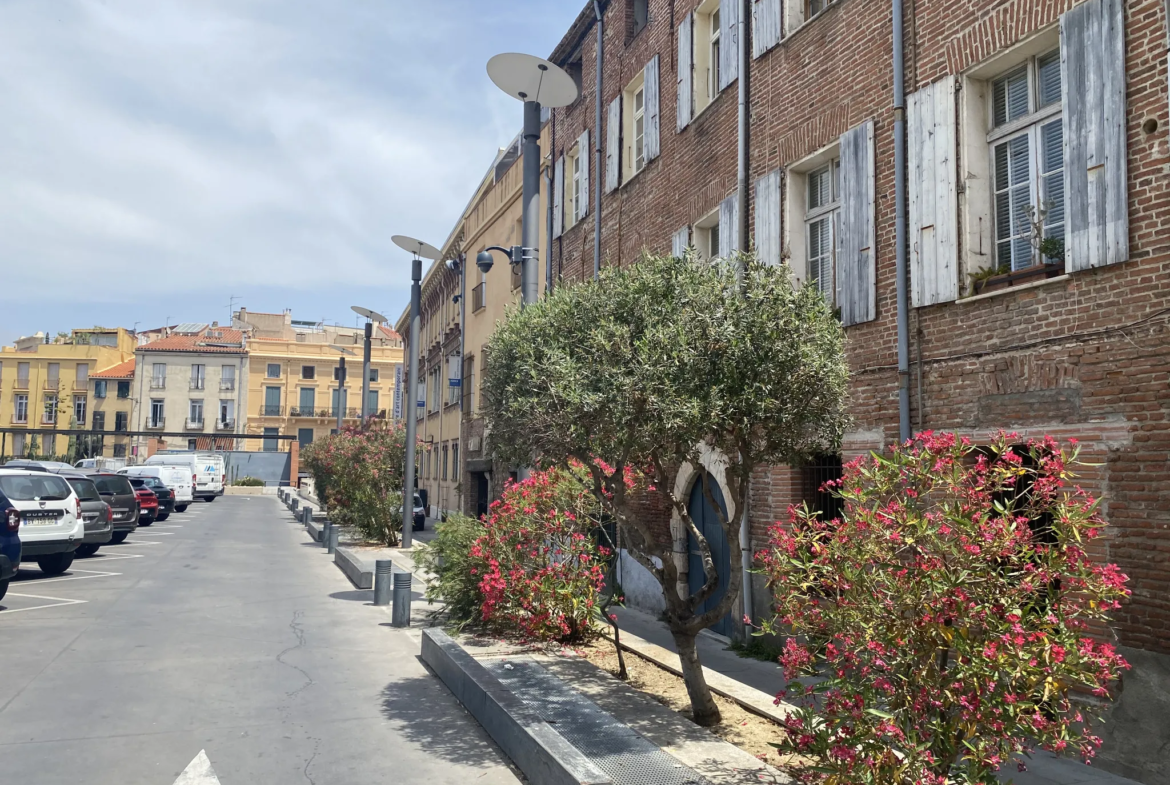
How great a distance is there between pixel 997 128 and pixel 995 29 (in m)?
0.84

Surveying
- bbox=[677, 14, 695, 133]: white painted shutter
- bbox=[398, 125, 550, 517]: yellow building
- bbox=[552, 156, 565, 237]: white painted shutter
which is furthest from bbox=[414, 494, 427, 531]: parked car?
bbox=[677, 14, 695, 133]: white painted shutter

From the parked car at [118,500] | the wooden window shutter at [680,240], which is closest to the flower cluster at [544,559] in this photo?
the wooden window shutter at [680,240]

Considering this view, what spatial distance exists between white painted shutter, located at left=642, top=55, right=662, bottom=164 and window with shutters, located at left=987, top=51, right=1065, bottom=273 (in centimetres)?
723

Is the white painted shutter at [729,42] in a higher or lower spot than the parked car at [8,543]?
higher

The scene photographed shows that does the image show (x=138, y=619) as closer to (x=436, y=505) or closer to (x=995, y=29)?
(x=995, y=29)

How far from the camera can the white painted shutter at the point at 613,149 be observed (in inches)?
649

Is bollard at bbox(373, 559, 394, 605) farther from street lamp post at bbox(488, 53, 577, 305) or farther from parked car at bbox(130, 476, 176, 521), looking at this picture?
parked car at bbox(130, 476, 176, 521)

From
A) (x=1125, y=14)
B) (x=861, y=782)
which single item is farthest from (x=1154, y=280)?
(x=861, y=782)

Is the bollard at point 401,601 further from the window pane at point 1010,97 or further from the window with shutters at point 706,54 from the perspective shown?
the window pane at point 1010,97

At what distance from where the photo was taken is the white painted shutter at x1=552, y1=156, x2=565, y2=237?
65.1 feet

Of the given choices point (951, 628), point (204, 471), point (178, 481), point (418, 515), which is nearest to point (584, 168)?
point (418, 515)

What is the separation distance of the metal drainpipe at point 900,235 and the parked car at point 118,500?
19073 millimetres

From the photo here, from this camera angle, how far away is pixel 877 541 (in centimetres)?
464

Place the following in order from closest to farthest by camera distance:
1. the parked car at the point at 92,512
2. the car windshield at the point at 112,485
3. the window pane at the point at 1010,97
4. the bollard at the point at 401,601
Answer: the window pane at the point at 1010,97
the bollard at the point at 401,601
the parked car at the point at 92,512
the car windshield at the point at 112,485
